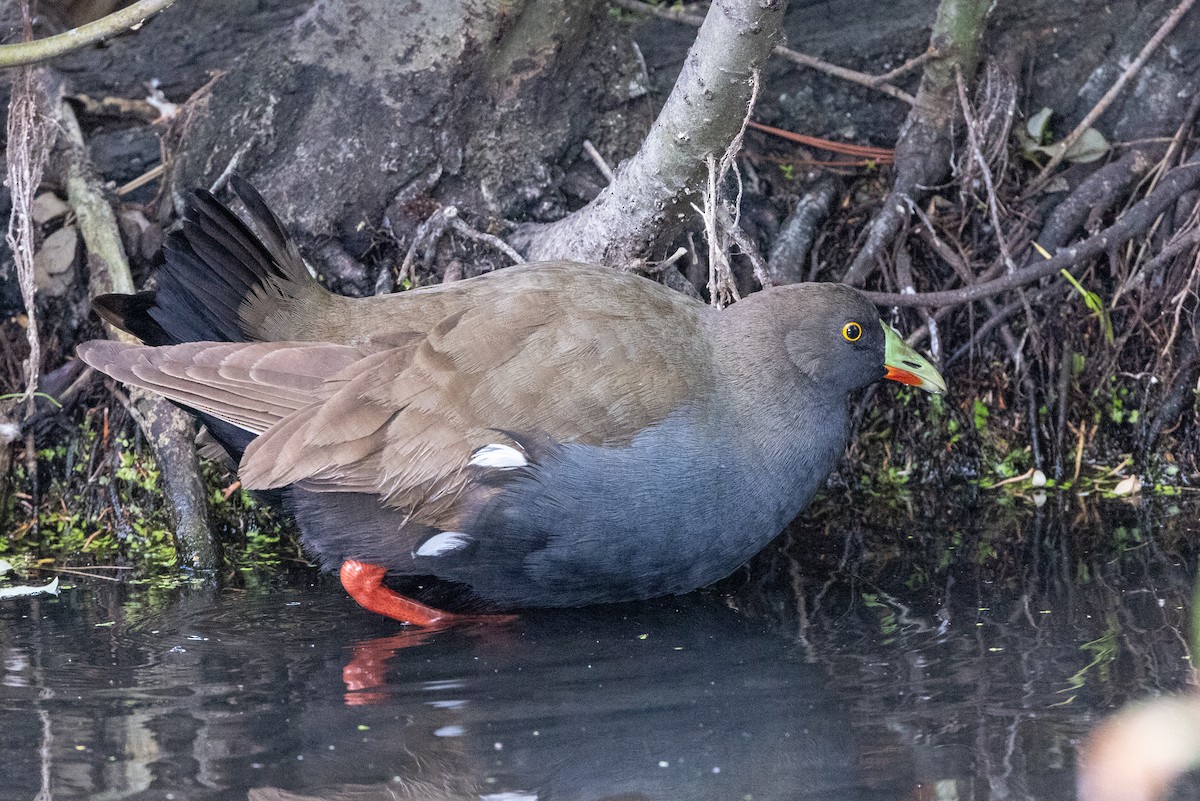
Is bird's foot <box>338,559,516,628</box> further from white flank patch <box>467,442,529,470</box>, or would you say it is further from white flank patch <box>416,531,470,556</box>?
white flank patch <box>467,442,529,470</box>

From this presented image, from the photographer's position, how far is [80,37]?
4.62m

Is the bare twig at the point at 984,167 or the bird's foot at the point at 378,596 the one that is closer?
the bird's foot at the point at 378,596

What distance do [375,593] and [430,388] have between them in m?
0.72

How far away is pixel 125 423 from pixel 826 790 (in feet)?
11.9

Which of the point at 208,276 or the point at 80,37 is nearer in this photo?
the point at 208,276

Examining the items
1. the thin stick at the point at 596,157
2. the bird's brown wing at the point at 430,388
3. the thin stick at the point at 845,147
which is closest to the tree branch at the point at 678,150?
the thin stick at the point at 596,157

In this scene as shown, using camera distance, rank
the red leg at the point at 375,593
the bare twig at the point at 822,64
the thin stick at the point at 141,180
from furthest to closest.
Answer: the bare twig at the point at 822,64 < the thin stick at the point at 141,180 < the red leg at the point at 375,593

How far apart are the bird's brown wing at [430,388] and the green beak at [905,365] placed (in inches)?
30.0

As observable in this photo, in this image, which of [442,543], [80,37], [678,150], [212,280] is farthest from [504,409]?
[80,37]

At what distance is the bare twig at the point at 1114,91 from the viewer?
5.71 m

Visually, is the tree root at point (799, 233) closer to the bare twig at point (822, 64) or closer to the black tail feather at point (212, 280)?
the bare twig at point (822, 64)

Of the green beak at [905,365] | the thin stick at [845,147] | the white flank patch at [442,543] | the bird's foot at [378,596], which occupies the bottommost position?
the bird's foot at [378,596]

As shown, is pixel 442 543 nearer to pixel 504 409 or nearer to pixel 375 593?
pixel 375 593

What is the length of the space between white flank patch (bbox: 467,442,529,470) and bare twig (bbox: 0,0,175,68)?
2010 mm
